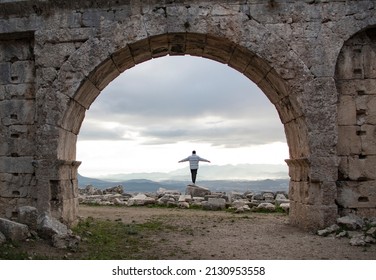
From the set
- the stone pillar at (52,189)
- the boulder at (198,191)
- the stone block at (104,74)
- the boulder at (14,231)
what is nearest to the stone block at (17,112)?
the stone pillar at (52,189)

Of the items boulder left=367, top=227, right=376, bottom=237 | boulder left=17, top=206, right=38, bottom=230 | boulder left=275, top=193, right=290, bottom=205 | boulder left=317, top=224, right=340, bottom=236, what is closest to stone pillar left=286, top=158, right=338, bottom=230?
boulder left=317, top=224, right=340, bottom=236

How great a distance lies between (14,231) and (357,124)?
6.06 meters

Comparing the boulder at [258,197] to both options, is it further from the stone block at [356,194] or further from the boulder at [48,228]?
the boulder at [48,228]

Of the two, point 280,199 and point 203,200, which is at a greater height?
point 280,199

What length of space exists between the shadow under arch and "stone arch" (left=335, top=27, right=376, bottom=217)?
2.33 ft

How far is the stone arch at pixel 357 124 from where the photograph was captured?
720cm

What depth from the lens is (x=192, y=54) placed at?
866cm

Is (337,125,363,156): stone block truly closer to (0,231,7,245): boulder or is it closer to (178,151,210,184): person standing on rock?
(0,231,7,245): boulder

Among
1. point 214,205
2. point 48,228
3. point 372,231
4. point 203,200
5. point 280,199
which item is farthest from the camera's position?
point 203,200

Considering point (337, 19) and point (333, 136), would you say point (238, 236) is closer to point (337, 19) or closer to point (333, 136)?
point (333, 136)

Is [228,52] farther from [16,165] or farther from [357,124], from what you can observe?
[16,165]

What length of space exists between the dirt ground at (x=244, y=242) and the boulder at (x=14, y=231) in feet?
6.31

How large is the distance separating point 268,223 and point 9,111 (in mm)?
5912

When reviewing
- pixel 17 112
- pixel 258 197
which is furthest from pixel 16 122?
pixel 258 197
